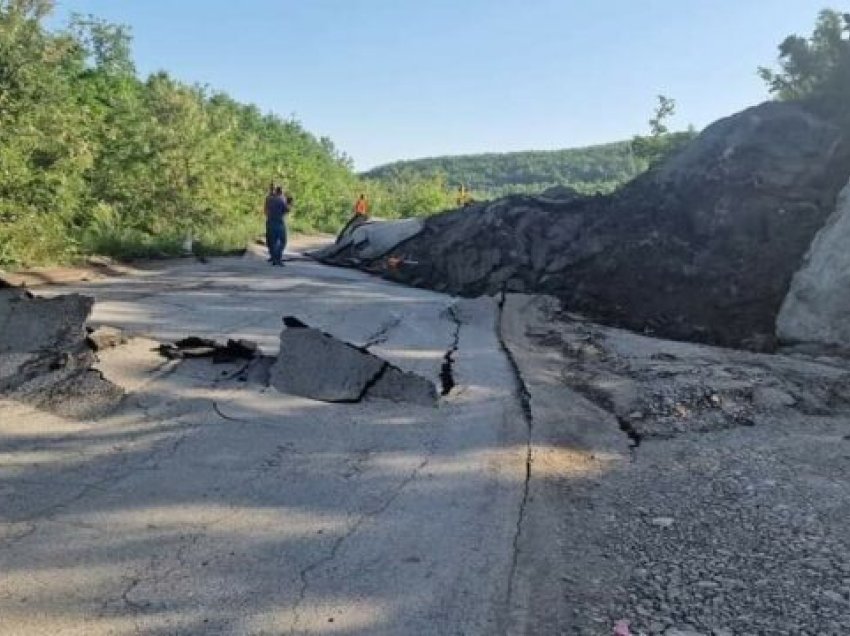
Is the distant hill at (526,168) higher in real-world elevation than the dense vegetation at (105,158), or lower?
higher

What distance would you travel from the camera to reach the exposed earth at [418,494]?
3424mm

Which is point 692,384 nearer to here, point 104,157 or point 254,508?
point 254,508

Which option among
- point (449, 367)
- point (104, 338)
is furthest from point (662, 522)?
point (104, 338)

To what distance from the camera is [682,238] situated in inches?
565

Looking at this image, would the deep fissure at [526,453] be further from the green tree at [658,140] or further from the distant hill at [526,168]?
the distant hill at [526,168]

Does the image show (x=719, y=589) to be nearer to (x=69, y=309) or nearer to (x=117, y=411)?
(x=117, y=411)

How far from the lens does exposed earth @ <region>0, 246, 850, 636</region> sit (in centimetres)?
342

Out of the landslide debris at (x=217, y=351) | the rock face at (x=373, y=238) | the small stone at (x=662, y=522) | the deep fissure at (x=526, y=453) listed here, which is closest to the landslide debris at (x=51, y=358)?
the landslide debris at (x=217, y=351)

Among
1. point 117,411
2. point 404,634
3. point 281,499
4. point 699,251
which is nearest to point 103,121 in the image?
point 699,251

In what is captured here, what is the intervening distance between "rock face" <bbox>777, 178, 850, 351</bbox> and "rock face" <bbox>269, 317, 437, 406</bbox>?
242 inches

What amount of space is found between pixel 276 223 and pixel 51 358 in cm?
1036

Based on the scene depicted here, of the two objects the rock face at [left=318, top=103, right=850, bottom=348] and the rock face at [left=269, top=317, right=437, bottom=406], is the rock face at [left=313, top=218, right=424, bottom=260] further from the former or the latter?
the rock face at [left=269, top=317, right=437, bottom=406]

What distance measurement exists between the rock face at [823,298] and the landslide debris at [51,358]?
28.6ft

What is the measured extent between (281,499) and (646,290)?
9.60 meters
